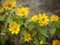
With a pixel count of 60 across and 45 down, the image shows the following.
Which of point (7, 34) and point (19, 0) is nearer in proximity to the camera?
point (7, 34)

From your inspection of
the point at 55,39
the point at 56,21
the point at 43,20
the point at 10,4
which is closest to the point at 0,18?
the point at 10,4

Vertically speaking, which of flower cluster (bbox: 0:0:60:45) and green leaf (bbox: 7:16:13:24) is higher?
green leaf (bbox: 7:16:13:24)

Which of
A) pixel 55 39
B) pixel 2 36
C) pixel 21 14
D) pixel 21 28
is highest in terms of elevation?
pixel 21 14

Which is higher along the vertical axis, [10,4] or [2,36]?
[10,4]

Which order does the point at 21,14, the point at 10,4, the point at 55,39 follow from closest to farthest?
1. the point at 21,14
2. the point at 10,4
3. the point at 55,39

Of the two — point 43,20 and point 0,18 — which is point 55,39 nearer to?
point 43,20

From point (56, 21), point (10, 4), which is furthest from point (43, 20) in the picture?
point (10, 4)

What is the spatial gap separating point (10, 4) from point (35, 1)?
44cm

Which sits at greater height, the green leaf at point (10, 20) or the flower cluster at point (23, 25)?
the green leaf at point (10, 20)

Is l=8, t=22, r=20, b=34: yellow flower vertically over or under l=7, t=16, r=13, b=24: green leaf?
under

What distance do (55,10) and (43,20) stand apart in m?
0.48

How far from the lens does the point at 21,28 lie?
1.69m

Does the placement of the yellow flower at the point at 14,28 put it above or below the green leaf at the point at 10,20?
below

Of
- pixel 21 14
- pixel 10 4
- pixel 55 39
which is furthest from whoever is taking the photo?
pixel 55 39
